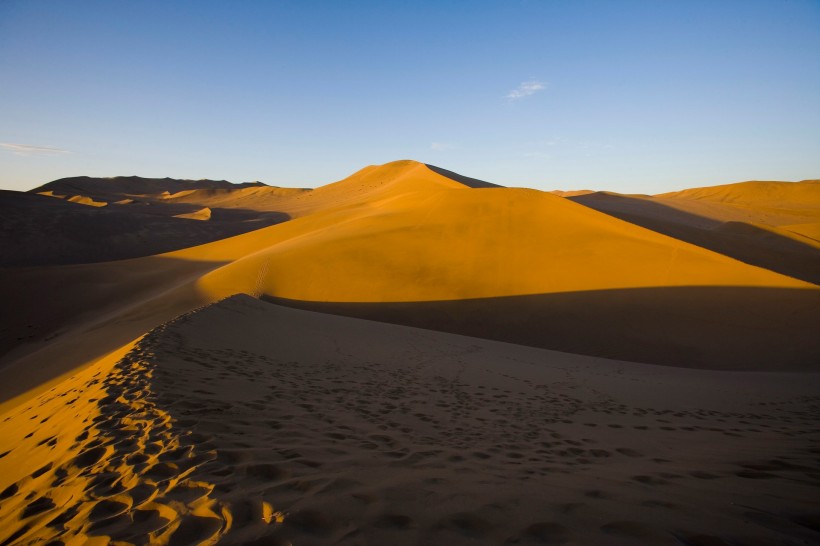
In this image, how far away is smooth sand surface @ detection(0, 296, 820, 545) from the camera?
2.08 m

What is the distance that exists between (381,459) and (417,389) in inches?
124

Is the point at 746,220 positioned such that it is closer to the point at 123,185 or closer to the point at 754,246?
the point at 754,246

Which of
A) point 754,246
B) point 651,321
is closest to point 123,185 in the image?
point 651,321

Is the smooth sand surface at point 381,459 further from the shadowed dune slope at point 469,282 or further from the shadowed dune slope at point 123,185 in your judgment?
the shadowed dune slope at point 123,185

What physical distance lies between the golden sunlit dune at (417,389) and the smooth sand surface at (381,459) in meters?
0.02

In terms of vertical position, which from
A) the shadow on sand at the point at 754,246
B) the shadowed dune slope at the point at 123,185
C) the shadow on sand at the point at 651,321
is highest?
the shadowed dune slope at the point at 123,185

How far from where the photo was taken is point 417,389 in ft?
20.3

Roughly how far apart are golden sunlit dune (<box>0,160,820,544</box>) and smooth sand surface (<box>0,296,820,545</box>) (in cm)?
2

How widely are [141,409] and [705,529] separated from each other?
4126 mm

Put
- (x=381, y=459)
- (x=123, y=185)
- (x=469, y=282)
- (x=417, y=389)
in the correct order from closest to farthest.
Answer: (x=381, y=459) → (x=417, y=389) → (x=469, y=282) → (x=123, y=185)

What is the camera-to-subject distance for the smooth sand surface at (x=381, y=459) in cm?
208

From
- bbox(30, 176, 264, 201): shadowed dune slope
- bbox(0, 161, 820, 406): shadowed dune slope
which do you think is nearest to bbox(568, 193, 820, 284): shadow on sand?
bbox(0, 161, 820, 406): shadowed dune slope

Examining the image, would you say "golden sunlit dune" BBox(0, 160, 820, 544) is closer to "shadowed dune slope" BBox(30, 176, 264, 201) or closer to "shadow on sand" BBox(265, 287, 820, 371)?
"shadow on sand" BBox(265, 287, 820, 371)

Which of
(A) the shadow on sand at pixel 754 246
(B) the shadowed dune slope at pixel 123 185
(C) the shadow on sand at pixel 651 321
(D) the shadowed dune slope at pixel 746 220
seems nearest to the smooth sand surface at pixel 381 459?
(C) the shadow on sand at pixel 651 321
